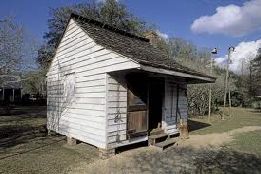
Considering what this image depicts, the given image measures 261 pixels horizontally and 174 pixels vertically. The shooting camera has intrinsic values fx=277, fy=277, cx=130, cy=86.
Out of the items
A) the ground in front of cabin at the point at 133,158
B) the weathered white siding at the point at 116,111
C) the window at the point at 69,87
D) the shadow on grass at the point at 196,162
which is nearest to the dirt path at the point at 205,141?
the ground in front of cabin at the point at 133,158

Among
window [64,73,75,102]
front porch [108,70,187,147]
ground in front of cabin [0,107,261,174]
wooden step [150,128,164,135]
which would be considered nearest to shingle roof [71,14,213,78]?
front porch [108,70,187,147]

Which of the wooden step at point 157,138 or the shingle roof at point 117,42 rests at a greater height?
the shingle roof at point 117,42

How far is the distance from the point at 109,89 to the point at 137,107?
59.3 inches

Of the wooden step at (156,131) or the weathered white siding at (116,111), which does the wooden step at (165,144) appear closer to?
the wooden step at (156,131)

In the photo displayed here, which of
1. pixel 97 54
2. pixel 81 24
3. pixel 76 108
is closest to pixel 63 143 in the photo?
pixel 76 108

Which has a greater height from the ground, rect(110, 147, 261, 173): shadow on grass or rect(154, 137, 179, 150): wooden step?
rect(154, 137, 179, 150): wooden step

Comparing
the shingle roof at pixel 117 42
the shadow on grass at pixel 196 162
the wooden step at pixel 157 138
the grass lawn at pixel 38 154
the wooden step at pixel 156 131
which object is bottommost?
the shadow on grass at pixel 196 162

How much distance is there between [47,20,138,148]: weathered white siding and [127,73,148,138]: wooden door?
999 mm

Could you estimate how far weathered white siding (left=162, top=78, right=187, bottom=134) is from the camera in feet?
37.6

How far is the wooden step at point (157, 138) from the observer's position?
10.4 m

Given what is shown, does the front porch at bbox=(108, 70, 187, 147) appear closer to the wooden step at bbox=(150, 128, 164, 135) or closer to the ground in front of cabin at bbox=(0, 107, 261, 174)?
the wooden step at bbox=(150, 128, 164, 135)

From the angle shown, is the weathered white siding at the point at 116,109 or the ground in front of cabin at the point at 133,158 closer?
the ground in front of cabin at the point at 133,158

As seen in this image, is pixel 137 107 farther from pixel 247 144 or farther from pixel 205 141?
pixel 247 144

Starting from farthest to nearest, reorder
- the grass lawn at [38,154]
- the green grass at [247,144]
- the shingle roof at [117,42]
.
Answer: the green grass at [247,144] < the shingle roof at [117,42] < the grass lawn at [38,154]
